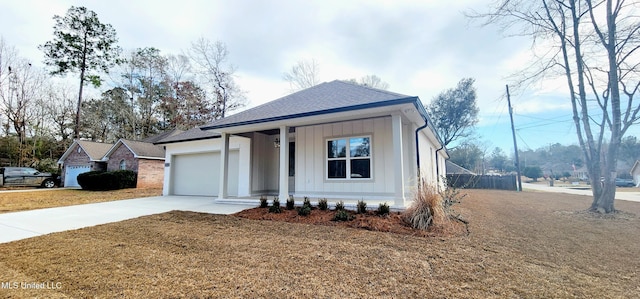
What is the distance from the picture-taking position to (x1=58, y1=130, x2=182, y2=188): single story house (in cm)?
1783

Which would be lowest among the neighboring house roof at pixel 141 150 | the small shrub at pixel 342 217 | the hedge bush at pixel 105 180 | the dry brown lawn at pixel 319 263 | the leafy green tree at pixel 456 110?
the dry brown lawn at pixel 319 263

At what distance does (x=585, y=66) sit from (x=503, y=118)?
42.5 feet

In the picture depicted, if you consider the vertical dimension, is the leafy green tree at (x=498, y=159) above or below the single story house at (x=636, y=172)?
above

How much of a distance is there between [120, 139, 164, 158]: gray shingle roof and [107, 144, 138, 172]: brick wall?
373 mm

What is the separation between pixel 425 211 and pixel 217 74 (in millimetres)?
25292

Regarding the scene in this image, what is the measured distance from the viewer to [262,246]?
13.4 ft

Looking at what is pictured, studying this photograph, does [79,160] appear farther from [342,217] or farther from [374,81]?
[374,81]

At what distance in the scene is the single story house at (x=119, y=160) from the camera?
1783 cm

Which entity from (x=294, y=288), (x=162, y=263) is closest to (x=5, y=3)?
(x=162, y=263)

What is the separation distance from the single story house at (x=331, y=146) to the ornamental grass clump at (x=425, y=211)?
2.83 feet

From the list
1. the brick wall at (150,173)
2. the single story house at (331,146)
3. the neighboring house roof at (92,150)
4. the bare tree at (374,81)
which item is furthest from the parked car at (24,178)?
the bare tree at (374,81)

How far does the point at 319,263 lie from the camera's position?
132 inches

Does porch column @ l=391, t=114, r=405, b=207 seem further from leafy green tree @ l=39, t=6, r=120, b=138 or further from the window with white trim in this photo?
leafy green tree @ l=39, t=6, r=120, b=138

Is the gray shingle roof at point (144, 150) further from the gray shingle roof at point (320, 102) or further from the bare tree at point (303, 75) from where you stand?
the gray shingle roof at point (320, 102)
